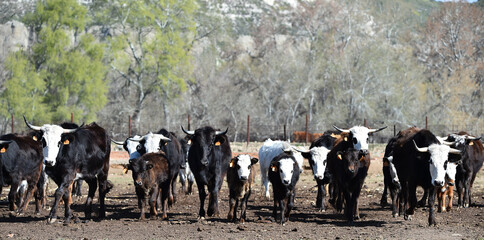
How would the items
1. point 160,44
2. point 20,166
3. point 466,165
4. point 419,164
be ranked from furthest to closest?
point 160,44 → point 466,165 → point 20,166 → point 419,164

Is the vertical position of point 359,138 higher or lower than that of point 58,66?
lower

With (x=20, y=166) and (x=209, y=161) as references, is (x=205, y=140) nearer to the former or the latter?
(x=209, y=161)

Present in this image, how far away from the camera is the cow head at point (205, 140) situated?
12977 mm

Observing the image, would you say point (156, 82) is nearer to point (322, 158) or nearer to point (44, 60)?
point (44, 60)

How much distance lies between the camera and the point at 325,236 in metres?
10.6

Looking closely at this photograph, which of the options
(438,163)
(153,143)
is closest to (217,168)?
(153,143)

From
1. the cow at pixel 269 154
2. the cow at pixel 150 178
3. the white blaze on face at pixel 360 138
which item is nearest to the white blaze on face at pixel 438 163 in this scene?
the white blaze on face at pixel 360 138

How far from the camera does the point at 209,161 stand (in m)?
13.3

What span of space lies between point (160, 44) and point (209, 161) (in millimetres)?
31388

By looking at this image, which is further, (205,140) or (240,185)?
(205,140)

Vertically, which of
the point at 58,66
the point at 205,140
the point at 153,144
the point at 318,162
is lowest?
the point at 318,162

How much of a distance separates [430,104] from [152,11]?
22.5 metres

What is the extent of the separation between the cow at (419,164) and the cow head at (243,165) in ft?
9.96

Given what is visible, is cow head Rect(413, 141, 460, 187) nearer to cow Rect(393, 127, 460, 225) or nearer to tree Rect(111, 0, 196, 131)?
cow Rect(393, 127, 460, 225)
